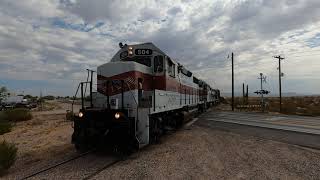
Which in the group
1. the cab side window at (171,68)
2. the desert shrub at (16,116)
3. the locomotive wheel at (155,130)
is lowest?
the desert shrub at (16,116)

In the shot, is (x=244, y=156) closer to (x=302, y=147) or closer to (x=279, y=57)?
(x=302, y=147)

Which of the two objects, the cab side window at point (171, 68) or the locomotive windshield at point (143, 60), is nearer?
the locomotive windshield at point (143, 60)

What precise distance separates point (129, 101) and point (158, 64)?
223 centimetres

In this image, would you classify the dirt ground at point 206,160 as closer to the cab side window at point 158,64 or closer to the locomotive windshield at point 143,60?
the cab side window at point 158,64

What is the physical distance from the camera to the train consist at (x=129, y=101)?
9602 millimetres

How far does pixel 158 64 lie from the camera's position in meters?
11.9

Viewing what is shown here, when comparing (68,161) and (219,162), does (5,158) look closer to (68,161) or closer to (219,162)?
(68,161)

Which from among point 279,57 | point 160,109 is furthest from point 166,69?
point 279,57

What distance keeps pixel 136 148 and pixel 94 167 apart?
1.71 meters

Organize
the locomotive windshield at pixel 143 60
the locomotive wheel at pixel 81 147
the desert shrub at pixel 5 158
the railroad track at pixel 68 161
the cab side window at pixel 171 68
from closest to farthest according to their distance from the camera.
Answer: the railroad track at pixel 68 161 → the desert shrub at pixel 5 158 → the locomotive wheel at pixel 81 147 → the locomotive windshield at pixel 143 60 → the cab side window at pixel 171 68

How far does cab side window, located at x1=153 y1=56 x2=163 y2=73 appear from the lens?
1190 cm

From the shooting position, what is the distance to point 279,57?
4806 cm

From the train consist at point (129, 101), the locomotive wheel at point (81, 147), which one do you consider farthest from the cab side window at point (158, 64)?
the locomotive wheel at point (81, 147)

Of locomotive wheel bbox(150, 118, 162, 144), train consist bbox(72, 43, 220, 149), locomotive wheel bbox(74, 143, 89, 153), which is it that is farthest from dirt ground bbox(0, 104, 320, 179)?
train consist bbox(72, 43, 220, 149)
